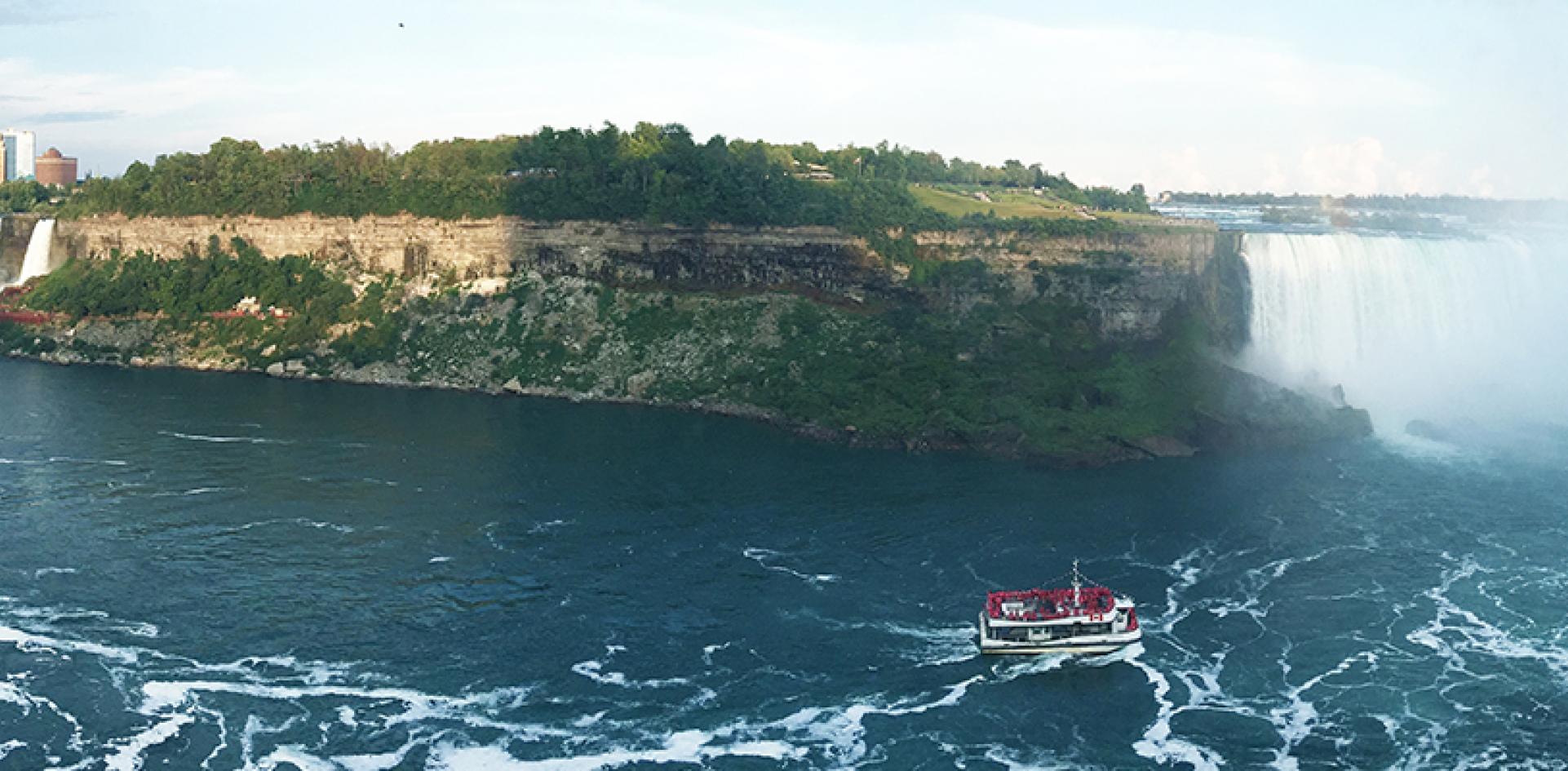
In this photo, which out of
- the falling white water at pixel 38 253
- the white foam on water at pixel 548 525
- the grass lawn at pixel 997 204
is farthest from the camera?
the falling white water at pixel 38 253

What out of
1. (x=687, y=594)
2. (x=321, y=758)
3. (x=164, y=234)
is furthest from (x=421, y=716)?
(x=164, y=234)

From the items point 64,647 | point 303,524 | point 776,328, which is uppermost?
point 776,328

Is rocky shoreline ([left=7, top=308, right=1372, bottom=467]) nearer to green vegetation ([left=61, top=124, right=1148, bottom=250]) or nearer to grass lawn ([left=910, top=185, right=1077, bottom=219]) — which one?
green vegetation ([left=61, top=124, right=1148, bottom=250])

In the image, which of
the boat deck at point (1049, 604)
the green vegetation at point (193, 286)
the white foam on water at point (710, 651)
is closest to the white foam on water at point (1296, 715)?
the boat deck at point (1049, 604)

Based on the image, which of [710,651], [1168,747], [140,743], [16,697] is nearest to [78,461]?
[16,697]

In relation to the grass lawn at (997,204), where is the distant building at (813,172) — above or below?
above

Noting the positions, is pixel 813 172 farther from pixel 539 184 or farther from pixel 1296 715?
pixel 1296 715

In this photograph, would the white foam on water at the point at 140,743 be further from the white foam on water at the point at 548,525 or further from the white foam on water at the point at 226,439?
the white foam on water at the point at 226,439
